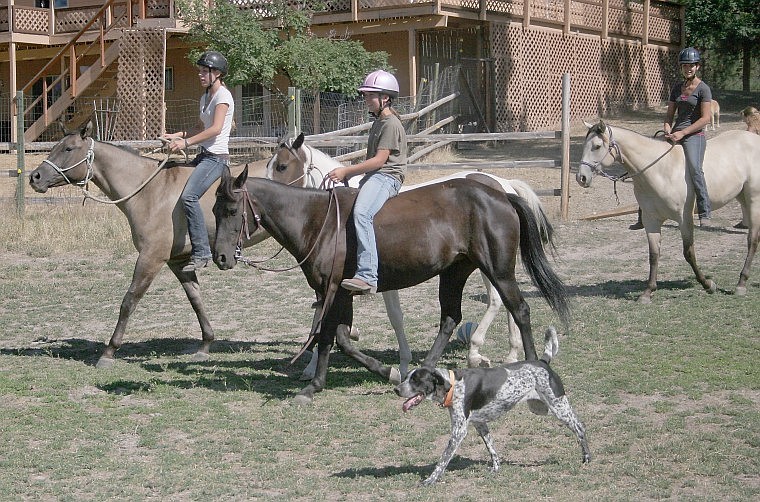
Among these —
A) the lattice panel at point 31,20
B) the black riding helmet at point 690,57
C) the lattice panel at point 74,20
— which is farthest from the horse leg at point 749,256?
the lattice panel at point 31,20

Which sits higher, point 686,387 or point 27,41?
point 27,41

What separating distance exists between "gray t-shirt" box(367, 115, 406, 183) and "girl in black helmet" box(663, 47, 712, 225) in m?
4.94

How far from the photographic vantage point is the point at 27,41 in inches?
1150

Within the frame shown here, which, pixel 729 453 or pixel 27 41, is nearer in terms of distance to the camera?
pixel 729 453

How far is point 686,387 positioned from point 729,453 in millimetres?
1573

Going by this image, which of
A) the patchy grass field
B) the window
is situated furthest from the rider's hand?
the window

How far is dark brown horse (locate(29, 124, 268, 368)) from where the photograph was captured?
9156mm

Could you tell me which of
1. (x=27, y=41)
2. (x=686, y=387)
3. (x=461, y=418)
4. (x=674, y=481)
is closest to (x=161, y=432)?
(x=461, y=418)

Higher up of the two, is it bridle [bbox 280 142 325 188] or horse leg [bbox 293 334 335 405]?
bridle [bbox 280 142 325 188]

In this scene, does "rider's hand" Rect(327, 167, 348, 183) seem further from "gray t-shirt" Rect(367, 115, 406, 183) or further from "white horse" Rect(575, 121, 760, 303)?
"white horse" Rect(575, 121, 760, 303)

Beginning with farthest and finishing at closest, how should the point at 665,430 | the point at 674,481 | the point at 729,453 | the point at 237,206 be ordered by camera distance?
1. the point at 237,206
2. the point at 665,430
3. the point at 729,453
4. the point at 674,481

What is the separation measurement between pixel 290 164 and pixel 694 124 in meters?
4.85

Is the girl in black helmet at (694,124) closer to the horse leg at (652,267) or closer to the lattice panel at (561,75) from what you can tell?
the horse leg at (652,267)

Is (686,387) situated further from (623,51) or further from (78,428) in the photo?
Result: (623,51)
